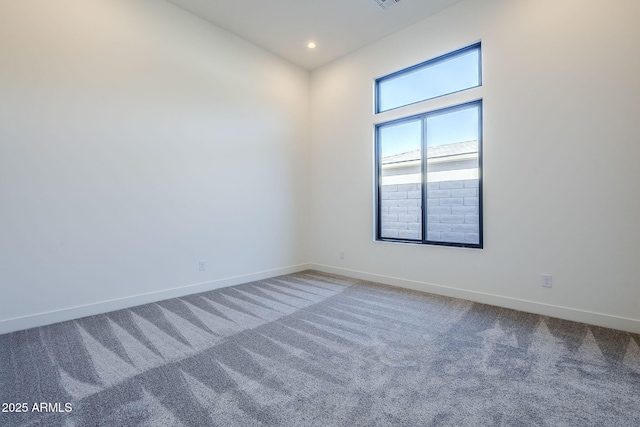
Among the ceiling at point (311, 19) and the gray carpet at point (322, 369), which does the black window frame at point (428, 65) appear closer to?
the ceiling at point (311, 19)

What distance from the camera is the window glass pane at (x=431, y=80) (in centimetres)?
335

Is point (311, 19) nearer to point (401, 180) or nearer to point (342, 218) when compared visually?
point (401, 180)

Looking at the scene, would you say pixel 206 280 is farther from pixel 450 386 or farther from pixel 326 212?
pixel 450 386

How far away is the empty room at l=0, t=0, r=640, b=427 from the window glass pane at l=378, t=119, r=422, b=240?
0.03 meters

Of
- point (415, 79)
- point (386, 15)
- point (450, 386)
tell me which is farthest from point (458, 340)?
point (386, 15)

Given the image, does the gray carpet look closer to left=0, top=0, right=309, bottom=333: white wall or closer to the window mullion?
left=0, top=0, right=309, bottom=333: white wall

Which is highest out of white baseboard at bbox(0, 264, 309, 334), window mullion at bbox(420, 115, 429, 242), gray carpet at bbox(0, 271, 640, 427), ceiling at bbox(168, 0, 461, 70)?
ceiling at bbox(168, 0, 461, 70)

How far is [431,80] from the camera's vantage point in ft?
12.0

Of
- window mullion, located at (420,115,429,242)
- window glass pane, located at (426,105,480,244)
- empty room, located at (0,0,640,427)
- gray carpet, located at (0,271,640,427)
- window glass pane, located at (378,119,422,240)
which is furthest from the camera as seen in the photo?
window glass pane, located at (378,119,422,240)

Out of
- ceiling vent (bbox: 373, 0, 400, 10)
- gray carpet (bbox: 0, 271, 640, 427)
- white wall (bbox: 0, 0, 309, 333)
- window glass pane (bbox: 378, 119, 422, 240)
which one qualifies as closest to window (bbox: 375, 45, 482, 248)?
window glass pane (bbox: 378, 119, 422, 240)

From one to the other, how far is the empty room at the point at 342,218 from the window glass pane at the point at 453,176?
0.08 feet

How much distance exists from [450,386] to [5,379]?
2.68 m

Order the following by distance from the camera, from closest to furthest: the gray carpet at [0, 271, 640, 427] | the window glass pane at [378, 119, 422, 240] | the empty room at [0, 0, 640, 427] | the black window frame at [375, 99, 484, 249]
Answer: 1. the gray carpet at [0, 271, 640, 427]
2. the empty room at [0, 0, 640, 427]
3. the black window frame at [375, 99, 484, 249]
4. the window glass pane at [378, 119, 422, 240]

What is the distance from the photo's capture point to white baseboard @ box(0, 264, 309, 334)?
246 cm
